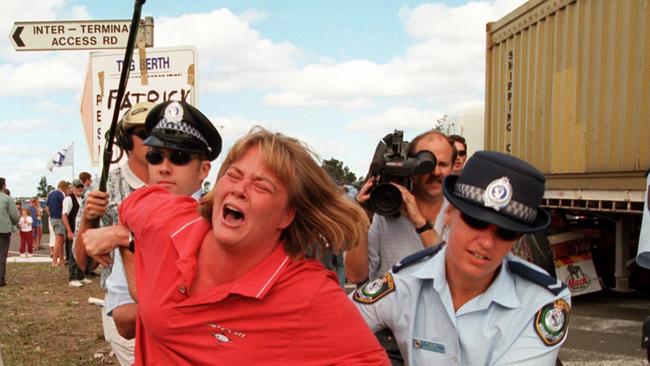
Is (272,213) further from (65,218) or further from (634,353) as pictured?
(65,218)

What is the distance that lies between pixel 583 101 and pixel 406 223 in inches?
211

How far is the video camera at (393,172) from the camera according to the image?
11.2 ft

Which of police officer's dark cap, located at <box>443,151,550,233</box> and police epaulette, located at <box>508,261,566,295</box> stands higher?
police officer's dark cap, located at <box>443,151,550,233</box>

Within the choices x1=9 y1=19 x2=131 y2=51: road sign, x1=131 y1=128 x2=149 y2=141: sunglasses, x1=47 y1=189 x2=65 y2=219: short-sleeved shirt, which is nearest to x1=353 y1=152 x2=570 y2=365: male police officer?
x1=131 y1=128 x2=149 y2=141: sunglasses

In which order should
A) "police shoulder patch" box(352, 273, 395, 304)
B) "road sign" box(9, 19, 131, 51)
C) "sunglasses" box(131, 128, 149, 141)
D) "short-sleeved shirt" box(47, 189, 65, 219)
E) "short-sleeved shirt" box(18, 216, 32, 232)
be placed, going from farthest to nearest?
"short-sleeved shirt" box(18, 216, 32, 232)
"short-sleeved shirt" box(47, 189, 65, 219)
"road sign" box(9, 19, 131, 51)
"sunglasses" box(131, 128, 149, 141)
"police shoulder patch" box(352, 273, 395, 304)

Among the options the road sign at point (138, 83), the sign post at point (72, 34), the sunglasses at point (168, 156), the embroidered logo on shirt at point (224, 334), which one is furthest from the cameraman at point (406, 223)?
the sign post at point (72, 34)

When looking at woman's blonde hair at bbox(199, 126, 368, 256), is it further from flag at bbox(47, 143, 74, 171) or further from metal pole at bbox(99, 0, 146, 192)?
flag at bbox(47, 143, 74, 171)

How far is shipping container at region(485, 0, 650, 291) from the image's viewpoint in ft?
23.9

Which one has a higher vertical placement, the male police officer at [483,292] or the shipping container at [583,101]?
the shipping container at [583,101]

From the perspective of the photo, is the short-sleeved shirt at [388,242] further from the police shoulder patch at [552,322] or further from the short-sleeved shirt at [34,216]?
the short-sleeved shirt at [34,216]

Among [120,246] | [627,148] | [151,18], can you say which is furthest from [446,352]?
[627,148]

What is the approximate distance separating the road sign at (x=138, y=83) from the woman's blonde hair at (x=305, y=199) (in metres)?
2.64

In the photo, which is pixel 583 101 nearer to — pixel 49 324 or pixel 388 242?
pixel 388 242

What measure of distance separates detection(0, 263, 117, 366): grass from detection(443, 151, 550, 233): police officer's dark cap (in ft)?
17.9
